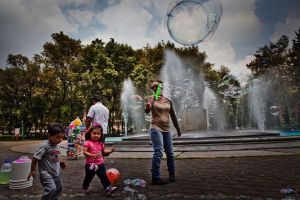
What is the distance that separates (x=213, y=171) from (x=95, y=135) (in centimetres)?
353

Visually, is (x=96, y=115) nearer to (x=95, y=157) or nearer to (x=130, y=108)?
(x=95, y=157)

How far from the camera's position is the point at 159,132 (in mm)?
6008

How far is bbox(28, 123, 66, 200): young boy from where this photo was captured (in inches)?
Answer: 156

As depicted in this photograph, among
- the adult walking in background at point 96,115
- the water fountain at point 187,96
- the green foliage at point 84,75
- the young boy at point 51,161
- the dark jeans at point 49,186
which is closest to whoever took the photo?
the dark jeans at point 49,186

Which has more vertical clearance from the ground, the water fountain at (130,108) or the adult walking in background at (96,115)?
the water fountain at (130,108)

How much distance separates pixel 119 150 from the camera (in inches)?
532

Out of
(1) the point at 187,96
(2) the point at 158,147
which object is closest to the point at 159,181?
(2) the point at 158,147

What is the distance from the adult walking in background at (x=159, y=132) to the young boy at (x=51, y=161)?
230 centimetres

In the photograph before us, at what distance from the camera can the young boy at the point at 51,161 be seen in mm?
3951

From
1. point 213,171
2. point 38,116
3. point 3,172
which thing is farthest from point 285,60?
point 3,172

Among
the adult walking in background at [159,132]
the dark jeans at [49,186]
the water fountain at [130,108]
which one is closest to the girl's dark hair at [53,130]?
the dark jeans at [49,186]

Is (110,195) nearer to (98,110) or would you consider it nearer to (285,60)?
(98,110)

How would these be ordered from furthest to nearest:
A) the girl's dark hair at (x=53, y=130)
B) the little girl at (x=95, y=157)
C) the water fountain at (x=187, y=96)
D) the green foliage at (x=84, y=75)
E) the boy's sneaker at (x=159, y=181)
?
the green foliage at (x=84, y=75) → the water fountain at (x=187, y=96) → the boy's sneaker at (x=159, y=181) → the little girl at (x=95, y=157) → the girl's dark hair at (x=53, y=130)

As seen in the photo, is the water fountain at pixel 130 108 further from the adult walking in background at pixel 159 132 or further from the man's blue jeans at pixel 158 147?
the man's blue jeans at pixel 158 147
